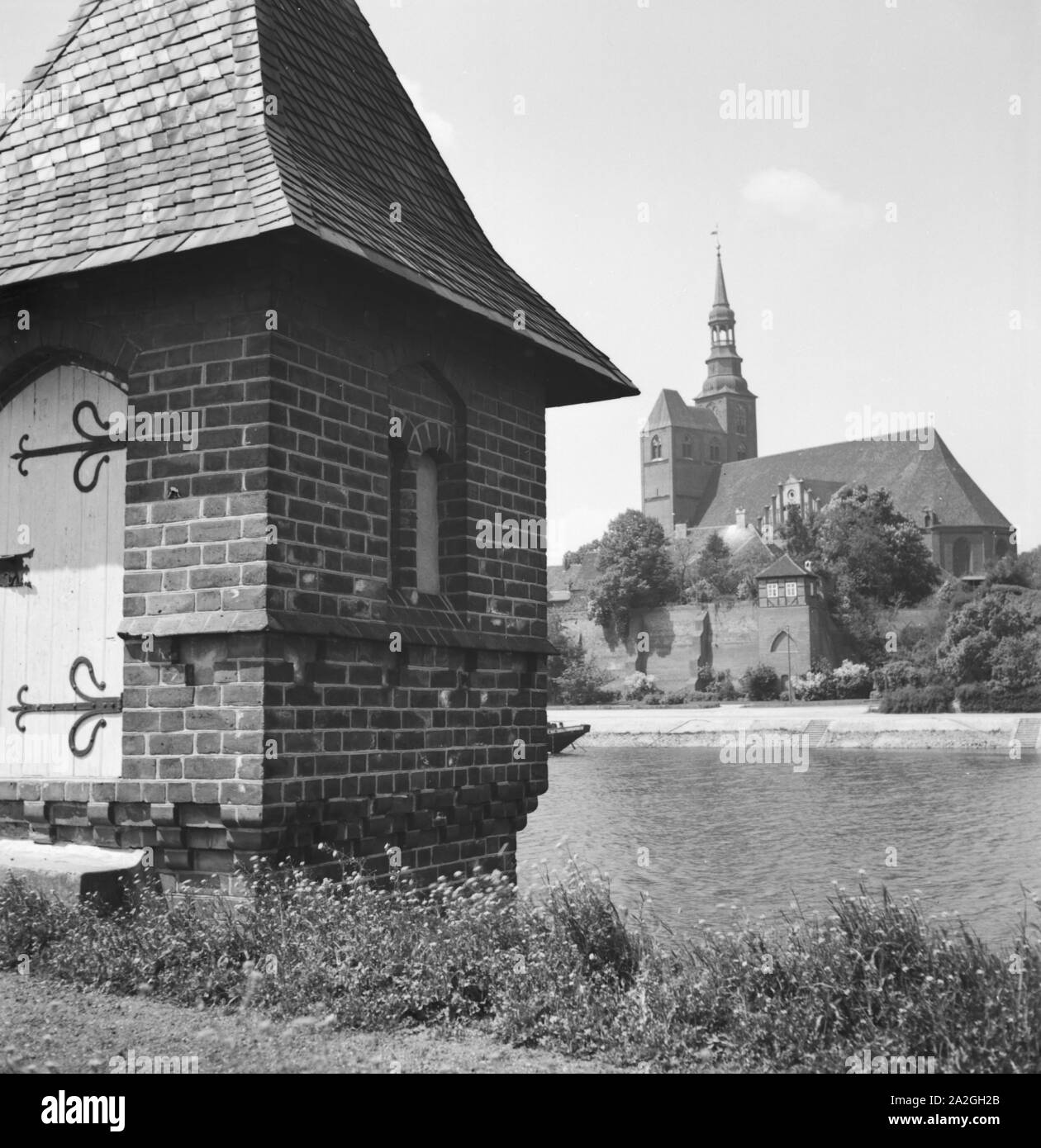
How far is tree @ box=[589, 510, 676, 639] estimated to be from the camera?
279ft

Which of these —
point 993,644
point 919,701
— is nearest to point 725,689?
point 993,644

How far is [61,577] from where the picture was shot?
911 centimetres

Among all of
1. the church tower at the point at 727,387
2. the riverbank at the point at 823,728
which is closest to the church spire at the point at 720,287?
the church tower at the point at 727,387

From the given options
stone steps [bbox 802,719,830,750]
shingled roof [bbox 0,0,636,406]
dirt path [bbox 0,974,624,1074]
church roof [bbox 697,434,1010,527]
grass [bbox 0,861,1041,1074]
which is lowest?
stone steps [bbox 802,719,830,750]

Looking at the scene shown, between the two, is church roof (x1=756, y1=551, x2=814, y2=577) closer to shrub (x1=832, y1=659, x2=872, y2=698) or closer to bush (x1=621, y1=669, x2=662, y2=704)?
bush (x1=621, y1=669, x2=662, y2=704)

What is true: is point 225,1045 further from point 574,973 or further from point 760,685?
point 760,685

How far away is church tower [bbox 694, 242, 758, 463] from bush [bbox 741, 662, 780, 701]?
226 ft

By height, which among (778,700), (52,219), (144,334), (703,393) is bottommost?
(778,700)

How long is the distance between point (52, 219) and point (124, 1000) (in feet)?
18.2

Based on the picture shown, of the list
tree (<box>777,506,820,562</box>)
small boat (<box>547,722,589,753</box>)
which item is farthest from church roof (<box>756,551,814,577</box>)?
small boat (<box>547,722,589,753</box>)

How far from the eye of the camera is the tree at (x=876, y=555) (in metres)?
82.2
